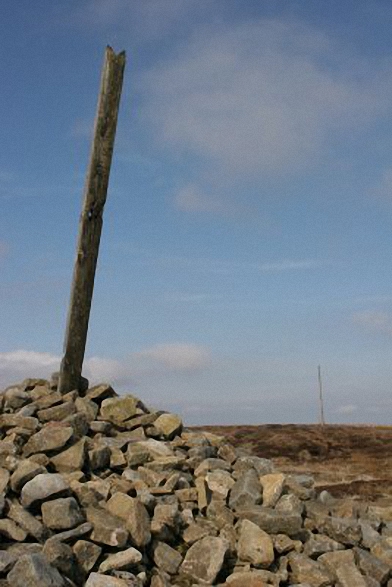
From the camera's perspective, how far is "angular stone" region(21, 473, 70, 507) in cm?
890

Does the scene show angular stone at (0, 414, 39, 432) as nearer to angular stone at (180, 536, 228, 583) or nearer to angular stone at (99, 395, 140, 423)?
angular stone at (99, 395, 140, 423)

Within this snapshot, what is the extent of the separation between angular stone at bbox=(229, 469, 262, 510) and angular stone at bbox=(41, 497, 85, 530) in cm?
258

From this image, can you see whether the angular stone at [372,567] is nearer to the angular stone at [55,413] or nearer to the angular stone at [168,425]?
the angular stone at [168,425]

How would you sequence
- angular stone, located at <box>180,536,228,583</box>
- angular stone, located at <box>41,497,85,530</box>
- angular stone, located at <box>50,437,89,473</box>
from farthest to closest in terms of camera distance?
angular stone, located at <box>50,437,89,473</box>
angular stone, located at <box>180,536,228,583</box>
angular stone, located at <box>41,497,85,530</box>

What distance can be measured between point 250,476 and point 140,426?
93.1 inches

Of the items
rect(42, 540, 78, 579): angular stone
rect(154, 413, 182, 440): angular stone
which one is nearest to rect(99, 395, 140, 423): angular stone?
rect(154, 413, 182, 440): angular stone

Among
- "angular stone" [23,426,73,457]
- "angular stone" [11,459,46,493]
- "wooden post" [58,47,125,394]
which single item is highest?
"wooden post" [58,47,125,394]

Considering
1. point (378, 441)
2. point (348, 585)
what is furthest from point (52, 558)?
point (378, 441)

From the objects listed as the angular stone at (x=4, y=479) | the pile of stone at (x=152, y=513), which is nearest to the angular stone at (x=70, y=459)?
the pile of stone at (x=152, y=513)

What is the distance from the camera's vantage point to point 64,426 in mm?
11047

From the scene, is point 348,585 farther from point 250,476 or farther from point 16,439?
point 16,439

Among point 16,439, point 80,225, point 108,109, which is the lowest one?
point 16,439

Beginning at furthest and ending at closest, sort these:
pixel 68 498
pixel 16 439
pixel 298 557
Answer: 1. pixel 16 439
2. pixel 298 557
3. pixel 68 498

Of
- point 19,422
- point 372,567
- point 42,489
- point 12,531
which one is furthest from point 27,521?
point 372,567
